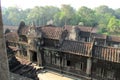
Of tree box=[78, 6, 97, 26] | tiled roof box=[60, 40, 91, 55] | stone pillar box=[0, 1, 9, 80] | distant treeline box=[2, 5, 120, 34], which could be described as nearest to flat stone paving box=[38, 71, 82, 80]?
tiled roof box=[60, 40, 91, 55]

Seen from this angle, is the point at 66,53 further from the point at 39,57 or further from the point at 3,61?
the point at 3,61

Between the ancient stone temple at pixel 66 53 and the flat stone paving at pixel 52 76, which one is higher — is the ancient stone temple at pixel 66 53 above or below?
above

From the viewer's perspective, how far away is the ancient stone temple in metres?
17.3

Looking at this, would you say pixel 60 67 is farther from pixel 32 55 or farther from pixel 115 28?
pixel 115 28

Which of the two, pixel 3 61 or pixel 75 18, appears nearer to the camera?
pixel 3 61

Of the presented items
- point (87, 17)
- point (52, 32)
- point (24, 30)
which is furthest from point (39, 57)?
point (87, 17)

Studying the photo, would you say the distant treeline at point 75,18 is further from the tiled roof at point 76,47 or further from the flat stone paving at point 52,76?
the flat stone paving at point 52,76

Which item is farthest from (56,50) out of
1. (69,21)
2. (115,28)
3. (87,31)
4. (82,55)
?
(69,21)

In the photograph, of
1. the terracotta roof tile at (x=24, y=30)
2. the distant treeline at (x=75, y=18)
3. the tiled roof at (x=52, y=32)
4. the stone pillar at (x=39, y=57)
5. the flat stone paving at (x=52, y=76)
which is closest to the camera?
the flat stone paving at (x=52, y=76)

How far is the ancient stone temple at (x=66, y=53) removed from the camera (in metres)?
17.3

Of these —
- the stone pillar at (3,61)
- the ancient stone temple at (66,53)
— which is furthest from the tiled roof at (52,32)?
the stone pillar at (3,61)

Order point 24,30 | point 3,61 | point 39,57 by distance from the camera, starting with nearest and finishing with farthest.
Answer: point 3,61 → point 39,57 → point 24,30

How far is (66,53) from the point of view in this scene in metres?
19.4

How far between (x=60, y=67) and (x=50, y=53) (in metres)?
2.52
